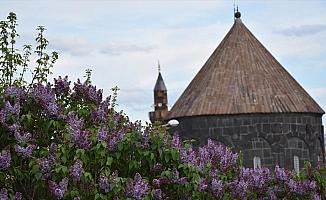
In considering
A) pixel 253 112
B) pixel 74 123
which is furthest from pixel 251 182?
pixel 253 112

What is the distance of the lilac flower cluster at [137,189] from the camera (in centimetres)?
526

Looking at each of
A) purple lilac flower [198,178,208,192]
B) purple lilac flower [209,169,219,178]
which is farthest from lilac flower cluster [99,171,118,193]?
purple lilac flower [209,169,219,178]

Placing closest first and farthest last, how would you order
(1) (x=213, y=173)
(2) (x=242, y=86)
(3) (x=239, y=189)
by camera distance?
(1) (x=213, y=173) < (3) (x=239, y=189) < (2) (x=242, y=86)

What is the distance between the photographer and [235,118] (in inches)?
938

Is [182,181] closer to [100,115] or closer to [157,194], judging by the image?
[157,194]

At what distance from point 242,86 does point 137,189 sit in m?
19.7

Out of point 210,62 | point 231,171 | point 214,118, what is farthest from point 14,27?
point 210,62

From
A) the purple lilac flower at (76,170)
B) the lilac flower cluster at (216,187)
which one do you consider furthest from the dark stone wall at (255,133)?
the purple lilac flower at (76,170)

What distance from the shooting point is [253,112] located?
23641 millimetres

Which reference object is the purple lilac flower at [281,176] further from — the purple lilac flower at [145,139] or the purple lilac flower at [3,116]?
the purple lilac flower at [3,116]

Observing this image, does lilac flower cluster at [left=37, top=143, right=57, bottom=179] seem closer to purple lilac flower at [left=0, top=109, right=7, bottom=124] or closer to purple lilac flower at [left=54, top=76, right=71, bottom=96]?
purple lilac flower at [left=0, top=109, right=7, bottom=124]

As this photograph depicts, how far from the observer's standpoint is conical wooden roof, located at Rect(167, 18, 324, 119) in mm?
24047

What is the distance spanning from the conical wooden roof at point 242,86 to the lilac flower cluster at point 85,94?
696 inches

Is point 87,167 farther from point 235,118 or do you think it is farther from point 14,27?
point 235,118
